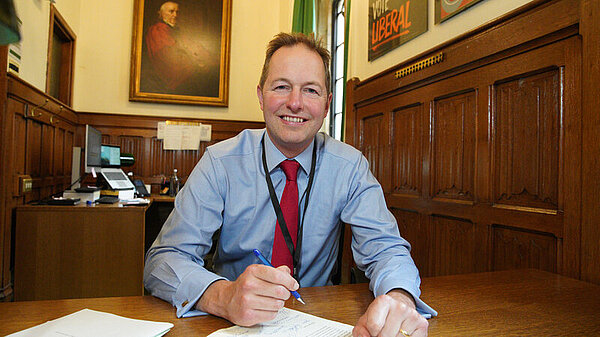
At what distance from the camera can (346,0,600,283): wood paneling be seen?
1271 mm

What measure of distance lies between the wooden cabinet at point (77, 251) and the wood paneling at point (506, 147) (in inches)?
71.5

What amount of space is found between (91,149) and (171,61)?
7.04ft

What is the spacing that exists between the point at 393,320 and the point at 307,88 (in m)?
0.82

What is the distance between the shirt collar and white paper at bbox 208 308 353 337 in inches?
23.8

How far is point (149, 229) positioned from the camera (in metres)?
4.00

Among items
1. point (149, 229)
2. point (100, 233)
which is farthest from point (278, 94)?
point (149, 229)

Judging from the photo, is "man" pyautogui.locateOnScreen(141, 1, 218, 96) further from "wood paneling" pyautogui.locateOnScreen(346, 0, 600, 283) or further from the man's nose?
the man's nose

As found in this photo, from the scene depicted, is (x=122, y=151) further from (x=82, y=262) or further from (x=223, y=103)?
(x=82, y=262)

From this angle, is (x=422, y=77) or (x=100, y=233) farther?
(x=100, y=233)

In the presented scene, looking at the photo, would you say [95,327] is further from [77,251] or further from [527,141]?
[77,251]

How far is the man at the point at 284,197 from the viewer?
1126 mm

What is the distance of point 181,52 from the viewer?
4.91 metres

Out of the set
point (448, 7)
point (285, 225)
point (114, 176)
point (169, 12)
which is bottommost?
point (285, 225)

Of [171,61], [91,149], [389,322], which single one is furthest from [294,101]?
[171,61]
